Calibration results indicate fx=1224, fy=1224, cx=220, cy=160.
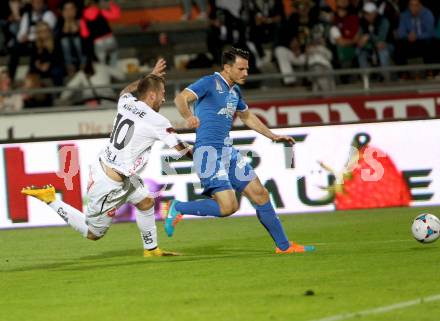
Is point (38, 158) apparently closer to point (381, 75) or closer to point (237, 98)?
point (237, 98)

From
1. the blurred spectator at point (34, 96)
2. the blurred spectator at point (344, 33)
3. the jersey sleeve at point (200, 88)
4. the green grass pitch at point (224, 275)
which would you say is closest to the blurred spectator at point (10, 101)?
the blurred spectator at point (34, 96)

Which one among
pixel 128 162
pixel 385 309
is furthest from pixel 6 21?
pixel 385 309

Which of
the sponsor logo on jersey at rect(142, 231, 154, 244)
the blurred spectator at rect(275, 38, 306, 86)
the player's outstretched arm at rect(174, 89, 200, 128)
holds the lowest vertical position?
the blurred spectator at rect(275, 38, 306, 86)

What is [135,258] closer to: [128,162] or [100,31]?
[128,162]

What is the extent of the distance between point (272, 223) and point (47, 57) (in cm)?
1158

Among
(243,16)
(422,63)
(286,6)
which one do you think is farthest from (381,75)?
(286,6)

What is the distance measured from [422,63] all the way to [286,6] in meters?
5.12

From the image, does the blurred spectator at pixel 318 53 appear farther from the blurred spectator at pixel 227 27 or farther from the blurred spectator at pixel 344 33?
the blurred spectator at pixel 227 27

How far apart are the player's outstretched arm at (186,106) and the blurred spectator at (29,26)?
38.8 feet

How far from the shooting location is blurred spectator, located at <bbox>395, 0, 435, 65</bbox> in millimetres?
22906

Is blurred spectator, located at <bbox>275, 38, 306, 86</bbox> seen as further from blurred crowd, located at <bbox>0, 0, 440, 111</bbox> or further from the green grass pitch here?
the green grass pitch

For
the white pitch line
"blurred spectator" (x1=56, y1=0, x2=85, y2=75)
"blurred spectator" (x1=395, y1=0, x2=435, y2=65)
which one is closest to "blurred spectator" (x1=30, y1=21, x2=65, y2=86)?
"blurred spectator" (x1=56, y1=0, x2=85, y2=75)

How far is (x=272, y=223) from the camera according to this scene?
1280 cm

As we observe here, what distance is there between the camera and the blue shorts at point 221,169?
1288 centimetres
